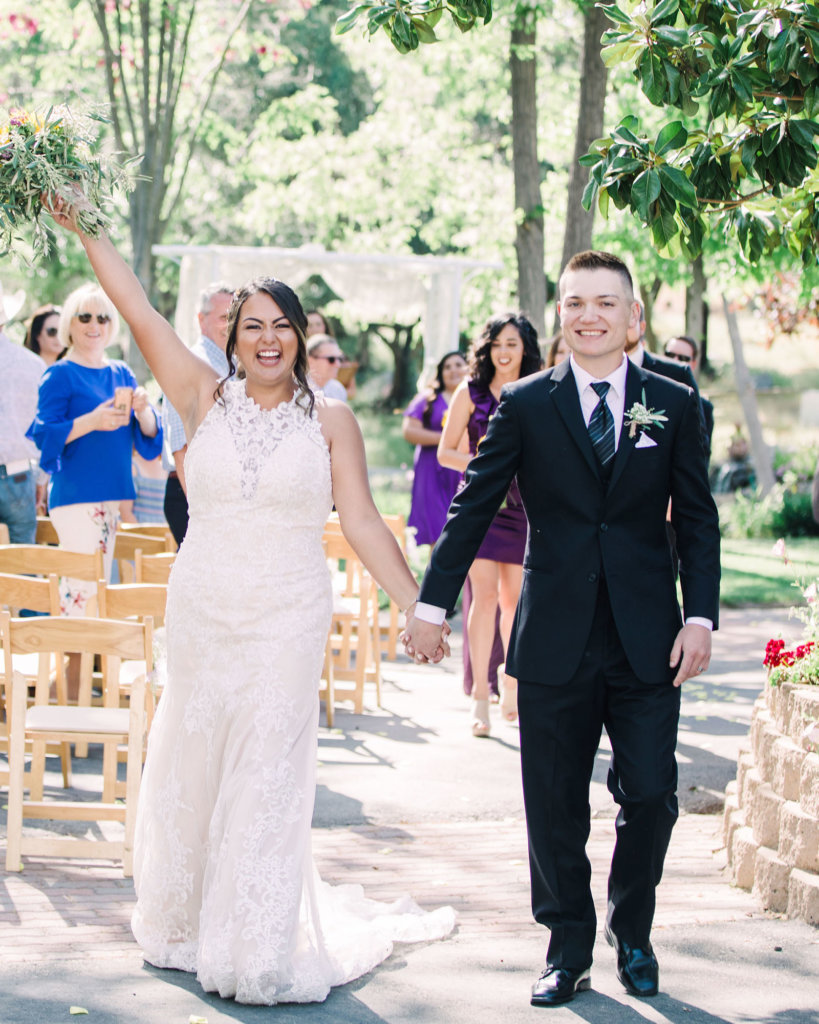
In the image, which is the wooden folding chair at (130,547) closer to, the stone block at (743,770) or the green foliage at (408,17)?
the stone block at (743,770)

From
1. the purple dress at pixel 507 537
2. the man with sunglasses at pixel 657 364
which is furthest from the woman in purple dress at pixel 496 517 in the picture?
the man with sunglasses at pixel 657 364

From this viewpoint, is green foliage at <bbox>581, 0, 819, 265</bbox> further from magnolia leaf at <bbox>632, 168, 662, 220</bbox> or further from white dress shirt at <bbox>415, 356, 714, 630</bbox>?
white dress shirt at <bbox>415, 356, 714, 630</bbox>

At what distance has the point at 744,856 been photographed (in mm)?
5602

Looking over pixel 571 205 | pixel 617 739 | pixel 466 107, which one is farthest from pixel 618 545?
pixel 466 107

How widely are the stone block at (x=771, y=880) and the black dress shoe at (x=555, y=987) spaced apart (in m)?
1.26

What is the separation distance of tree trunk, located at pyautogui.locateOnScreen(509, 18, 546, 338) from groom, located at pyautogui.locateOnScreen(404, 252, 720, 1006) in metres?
9.43

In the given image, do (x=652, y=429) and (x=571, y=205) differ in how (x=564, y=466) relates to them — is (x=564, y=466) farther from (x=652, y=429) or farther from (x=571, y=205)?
(x=571, y=205)

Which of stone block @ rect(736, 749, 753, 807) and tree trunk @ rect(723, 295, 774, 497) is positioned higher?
tree trunk @ rect(723, 295, 774, 497)

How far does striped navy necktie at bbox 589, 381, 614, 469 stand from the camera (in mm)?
4348

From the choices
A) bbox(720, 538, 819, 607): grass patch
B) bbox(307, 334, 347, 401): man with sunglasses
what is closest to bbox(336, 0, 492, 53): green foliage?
bbox(307, 334, 347, 401): man with sunglasses

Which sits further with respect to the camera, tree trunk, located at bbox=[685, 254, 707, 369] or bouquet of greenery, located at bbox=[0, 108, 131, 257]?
tree trunk, located at bbox=[685, 254, 707, 369]

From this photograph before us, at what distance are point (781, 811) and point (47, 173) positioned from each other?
356cm

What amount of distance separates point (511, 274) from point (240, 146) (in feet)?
33.8

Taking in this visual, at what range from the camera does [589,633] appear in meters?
4.29
